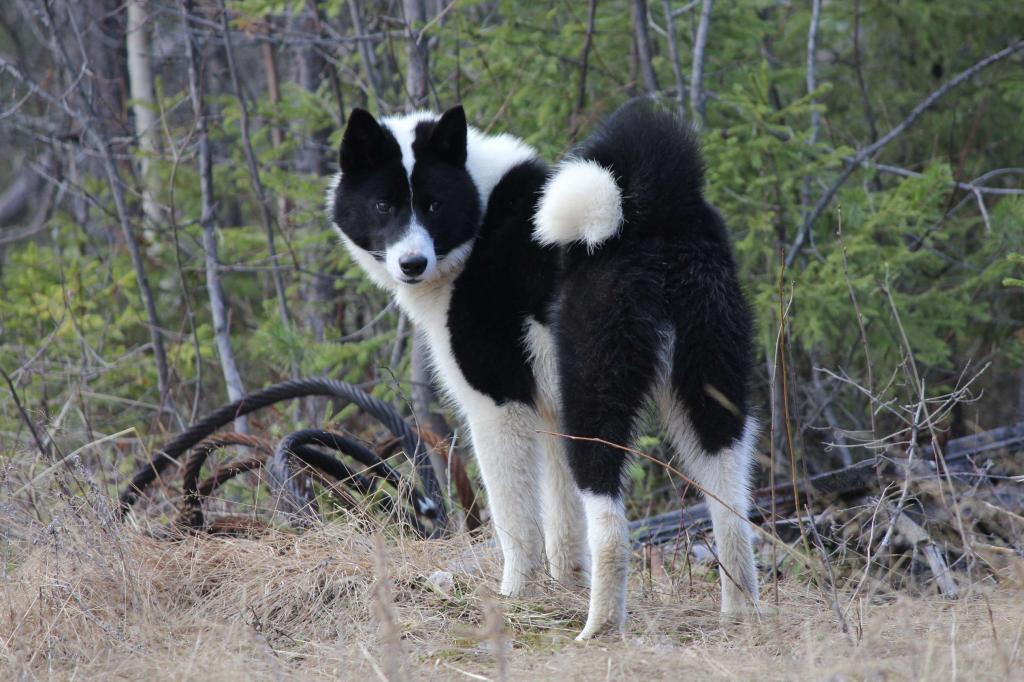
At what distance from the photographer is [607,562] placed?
327cm

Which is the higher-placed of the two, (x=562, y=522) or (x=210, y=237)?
(x=210, y=237)

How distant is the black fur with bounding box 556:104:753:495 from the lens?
3262 mm

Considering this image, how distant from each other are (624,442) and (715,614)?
27.1 inches

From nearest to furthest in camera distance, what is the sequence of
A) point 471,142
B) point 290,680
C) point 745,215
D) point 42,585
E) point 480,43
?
1. point 290,680
2. point 42,585
3. point 471,142
4. point 745,215
5. point 480,43

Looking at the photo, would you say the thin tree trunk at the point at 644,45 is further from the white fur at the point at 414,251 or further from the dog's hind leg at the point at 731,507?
the dog's hind leg at the point at 731,507

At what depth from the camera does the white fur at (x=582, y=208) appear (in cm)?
327

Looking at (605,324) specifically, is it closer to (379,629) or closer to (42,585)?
(379,629)

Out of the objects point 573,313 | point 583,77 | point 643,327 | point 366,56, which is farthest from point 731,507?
point 366,56

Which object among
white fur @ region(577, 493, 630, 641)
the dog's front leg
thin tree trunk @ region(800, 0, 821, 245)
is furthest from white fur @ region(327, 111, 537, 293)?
thin tree trunk @ region(800, 0, 821, 245)

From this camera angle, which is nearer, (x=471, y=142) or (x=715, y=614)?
(x=715, y=614)

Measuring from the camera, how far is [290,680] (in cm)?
292

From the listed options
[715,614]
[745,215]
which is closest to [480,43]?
[745,215]

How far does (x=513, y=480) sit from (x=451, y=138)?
1285 millimetres

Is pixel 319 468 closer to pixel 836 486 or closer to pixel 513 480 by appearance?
pixel 513 480
